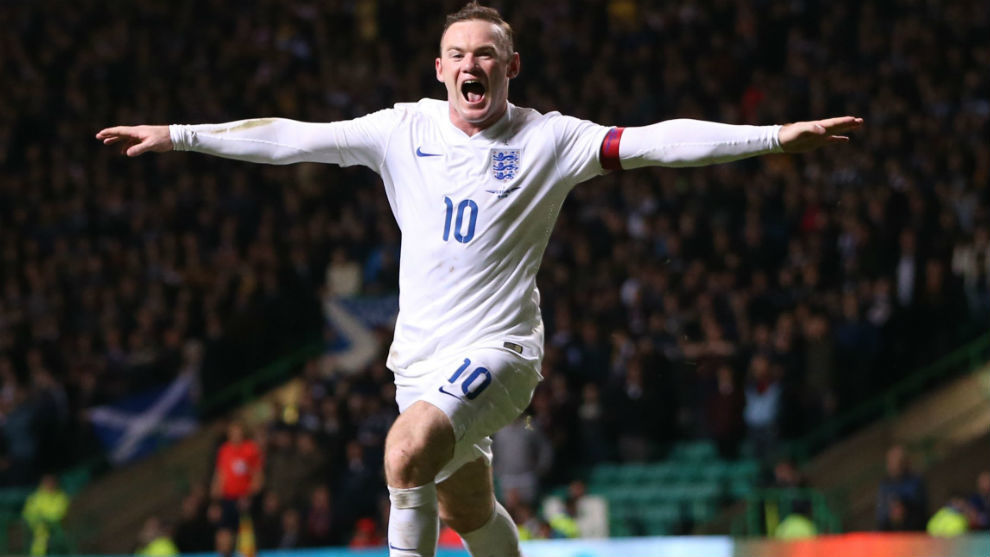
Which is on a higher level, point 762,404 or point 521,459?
point 762,404

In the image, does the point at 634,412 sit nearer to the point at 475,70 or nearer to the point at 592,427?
the point at 592,427

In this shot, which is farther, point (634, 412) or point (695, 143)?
point (634, 412)

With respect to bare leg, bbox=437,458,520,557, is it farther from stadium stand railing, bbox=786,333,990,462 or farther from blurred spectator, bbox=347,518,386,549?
stadium stand railing, bbox=786,333,990,462

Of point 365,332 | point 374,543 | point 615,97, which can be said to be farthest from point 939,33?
point 374,543

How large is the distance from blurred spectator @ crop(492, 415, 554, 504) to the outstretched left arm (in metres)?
8.76

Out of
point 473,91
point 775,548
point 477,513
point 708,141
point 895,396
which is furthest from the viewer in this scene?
point 895,396

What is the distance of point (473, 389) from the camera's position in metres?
5.51

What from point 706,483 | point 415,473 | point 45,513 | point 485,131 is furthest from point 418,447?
point 45,513

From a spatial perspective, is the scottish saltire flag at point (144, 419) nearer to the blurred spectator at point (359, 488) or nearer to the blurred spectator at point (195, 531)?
the blurred spectator at point (195, 531)

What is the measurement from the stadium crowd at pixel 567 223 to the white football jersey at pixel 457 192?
8834 millimetres

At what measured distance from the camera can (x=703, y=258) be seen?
15586 mm

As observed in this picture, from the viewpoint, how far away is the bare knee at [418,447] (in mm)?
5270

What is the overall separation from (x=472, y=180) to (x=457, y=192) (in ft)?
0.26

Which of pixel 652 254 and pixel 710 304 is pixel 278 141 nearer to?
pixel 710 304
